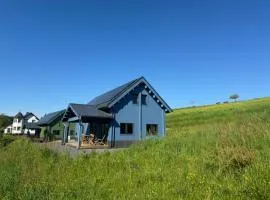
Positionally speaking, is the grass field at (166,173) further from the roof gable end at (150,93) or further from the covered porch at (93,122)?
the roof gable end at (150,93)

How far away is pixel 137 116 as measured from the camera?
3073 cm

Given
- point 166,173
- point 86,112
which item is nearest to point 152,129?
point 86,112

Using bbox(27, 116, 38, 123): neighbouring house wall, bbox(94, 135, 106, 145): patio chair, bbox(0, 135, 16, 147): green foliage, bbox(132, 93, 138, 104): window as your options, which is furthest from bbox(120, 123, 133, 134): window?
bbox(27, 116, 38, 123): neighbouring house wall

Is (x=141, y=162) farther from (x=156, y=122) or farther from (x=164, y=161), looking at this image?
(x=156, y=122)

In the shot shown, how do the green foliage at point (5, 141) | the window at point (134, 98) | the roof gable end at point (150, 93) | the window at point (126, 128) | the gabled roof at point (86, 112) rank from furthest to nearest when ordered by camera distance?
the window at point (134, 98)
the window at point (126, 128)
the roof gable end at point (150, 93)
the gabled roof at point (86, 112)
the green foliage at point (5, 141)

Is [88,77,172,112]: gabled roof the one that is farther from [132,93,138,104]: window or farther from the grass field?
the grass field

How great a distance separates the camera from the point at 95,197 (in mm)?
7254

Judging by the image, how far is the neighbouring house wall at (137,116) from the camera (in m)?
29.6

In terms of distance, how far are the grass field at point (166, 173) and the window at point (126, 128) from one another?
16.4 metres

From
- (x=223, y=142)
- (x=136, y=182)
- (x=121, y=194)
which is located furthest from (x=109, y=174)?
(x=223, y=142)

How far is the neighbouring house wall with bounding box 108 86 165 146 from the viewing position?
29609mm

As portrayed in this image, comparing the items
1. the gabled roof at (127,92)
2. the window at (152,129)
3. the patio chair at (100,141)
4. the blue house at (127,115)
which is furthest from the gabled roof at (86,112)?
the window at (152,129)

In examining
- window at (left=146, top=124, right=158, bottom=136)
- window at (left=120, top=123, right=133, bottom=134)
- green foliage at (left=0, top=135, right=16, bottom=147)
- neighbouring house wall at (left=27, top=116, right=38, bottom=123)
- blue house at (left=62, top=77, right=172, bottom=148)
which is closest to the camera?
green foliage at (left=0, top=135, right=16, bottom=147)

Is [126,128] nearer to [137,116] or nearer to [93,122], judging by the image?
[137,116]
